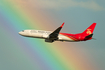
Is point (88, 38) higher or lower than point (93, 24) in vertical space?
lower

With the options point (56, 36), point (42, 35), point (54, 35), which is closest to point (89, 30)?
point (56, 36)

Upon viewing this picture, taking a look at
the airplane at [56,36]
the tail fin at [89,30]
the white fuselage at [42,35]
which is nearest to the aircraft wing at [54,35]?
the airplane at [56,36]

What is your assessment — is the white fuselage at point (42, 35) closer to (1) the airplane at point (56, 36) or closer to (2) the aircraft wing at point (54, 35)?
(1) the airplane at point (56, 36)

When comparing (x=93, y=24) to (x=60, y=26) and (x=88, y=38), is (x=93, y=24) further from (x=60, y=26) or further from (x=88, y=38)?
(x=60, y=26)

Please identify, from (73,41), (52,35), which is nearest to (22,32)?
(52,35)

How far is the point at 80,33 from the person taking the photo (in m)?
104

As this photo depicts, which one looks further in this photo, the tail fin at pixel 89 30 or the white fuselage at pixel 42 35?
the tail fin at pixel 89 30

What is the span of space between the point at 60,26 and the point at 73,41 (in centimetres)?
1340

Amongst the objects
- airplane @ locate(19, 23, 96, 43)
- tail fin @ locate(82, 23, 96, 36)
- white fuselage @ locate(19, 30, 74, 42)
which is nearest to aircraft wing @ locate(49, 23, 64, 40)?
airplane @ locate(19, 23, 96, 43)

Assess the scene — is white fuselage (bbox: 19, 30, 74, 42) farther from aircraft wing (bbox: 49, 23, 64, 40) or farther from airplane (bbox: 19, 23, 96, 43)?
aircraft wing (bbox: 49, 23, 64, 40)

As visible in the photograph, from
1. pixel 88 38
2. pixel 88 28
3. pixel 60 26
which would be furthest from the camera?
pixel 88 28

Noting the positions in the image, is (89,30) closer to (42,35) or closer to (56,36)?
(56,36)

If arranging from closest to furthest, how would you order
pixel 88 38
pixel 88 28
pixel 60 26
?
pixel 60 26
pixel 88 38
pixel 88 28

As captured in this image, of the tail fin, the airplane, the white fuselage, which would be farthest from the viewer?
the tail fin
